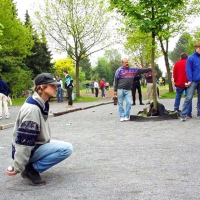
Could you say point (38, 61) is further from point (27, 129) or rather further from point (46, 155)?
point (27, 129)

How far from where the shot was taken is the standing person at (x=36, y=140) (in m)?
4.15

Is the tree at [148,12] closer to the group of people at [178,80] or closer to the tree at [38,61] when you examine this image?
the group of people at [178,80]

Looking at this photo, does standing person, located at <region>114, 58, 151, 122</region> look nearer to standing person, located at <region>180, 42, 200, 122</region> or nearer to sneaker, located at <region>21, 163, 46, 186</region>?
standing person, located at <region>180, 42, 200, 122</region>

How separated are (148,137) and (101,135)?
3.80ft

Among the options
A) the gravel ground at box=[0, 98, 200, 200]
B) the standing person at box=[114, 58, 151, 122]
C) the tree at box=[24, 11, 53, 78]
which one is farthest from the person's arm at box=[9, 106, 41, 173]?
the tree at box=[24, 11, 53, 78]

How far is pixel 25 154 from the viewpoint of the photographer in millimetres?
4180

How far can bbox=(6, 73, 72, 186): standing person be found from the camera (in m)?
4.15

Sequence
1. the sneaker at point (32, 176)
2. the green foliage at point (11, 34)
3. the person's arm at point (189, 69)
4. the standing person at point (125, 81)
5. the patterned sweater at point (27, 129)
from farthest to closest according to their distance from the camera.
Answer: the green foliage at point (11, 34) → the standing person at point (125, 81) → the person's arm at point (189, 69) → the sneaker at point (32, 176) → the patterned sweater at point (27, 129)

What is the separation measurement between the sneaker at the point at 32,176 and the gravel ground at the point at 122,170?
8 centimetres

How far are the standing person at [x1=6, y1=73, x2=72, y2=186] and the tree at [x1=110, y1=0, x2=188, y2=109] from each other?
22.8ft

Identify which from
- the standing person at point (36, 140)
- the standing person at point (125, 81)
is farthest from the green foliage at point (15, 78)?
the standing person at point (36, 140)

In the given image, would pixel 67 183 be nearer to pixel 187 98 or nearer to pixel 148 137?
pixel 148 137

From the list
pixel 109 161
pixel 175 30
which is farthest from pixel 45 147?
pixel 175 30

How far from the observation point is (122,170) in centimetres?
491
